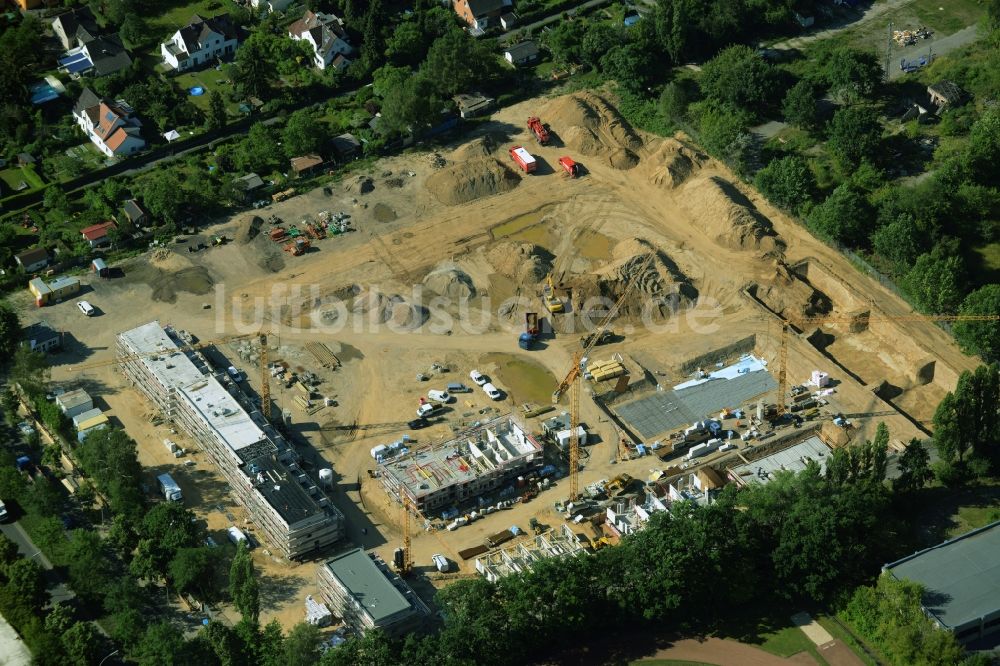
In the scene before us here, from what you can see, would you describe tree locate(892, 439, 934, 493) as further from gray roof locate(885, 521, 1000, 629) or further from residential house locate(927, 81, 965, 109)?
→ residential house locate(927, 81, 965, 109)

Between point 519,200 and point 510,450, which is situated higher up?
point 519,200

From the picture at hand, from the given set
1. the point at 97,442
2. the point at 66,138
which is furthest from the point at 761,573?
the point at 66,138

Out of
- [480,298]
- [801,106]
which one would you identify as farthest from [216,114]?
[801,106]

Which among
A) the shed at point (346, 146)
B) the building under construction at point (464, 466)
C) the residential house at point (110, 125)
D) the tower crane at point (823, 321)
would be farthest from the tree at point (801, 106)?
the residential house at point (110, 125)

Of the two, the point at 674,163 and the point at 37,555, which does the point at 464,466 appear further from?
the point at 674,163

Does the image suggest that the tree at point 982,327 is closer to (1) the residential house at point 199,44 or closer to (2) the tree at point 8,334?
(2) the tree at point 8,334

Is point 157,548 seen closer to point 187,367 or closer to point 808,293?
point 187,367
